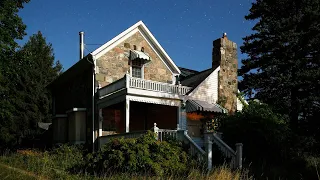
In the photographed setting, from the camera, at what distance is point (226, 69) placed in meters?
22.6

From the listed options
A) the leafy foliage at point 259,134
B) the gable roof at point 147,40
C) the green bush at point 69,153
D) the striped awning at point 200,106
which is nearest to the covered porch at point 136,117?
the striped awning at point 200,106

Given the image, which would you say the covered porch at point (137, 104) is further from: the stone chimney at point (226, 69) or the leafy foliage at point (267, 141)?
the leafy foliage at point (267, 141)

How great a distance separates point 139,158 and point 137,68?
9.91 m

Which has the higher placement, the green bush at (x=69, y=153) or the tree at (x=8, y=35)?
the tree at (x=8, y=35)

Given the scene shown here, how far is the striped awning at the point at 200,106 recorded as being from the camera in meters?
19.1

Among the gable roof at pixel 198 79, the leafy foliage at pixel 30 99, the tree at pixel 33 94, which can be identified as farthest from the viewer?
the tree at pixel 33 94

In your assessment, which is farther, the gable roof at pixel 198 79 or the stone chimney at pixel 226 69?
the stone chimney at pixel 226 69

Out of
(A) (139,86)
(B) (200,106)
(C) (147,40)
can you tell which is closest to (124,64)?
(C) (147,40)

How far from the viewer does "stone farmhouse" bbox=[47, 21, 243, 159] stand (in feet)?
62.8

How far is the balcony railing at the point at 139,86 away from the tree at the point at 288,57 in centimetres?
586

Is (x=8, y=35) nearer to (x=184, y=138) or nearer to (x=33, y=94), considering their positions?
(x=184, y=138)

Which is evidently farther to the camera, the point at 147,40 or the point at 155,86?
the point at 147,40

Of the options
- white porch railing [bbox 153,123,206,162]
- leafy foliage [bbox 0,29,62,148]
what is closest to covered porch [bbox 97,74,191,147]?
white porch railing [bbox 153,123,206,162]

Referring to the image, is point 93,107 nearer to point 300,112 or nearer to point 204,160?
point 204,160
